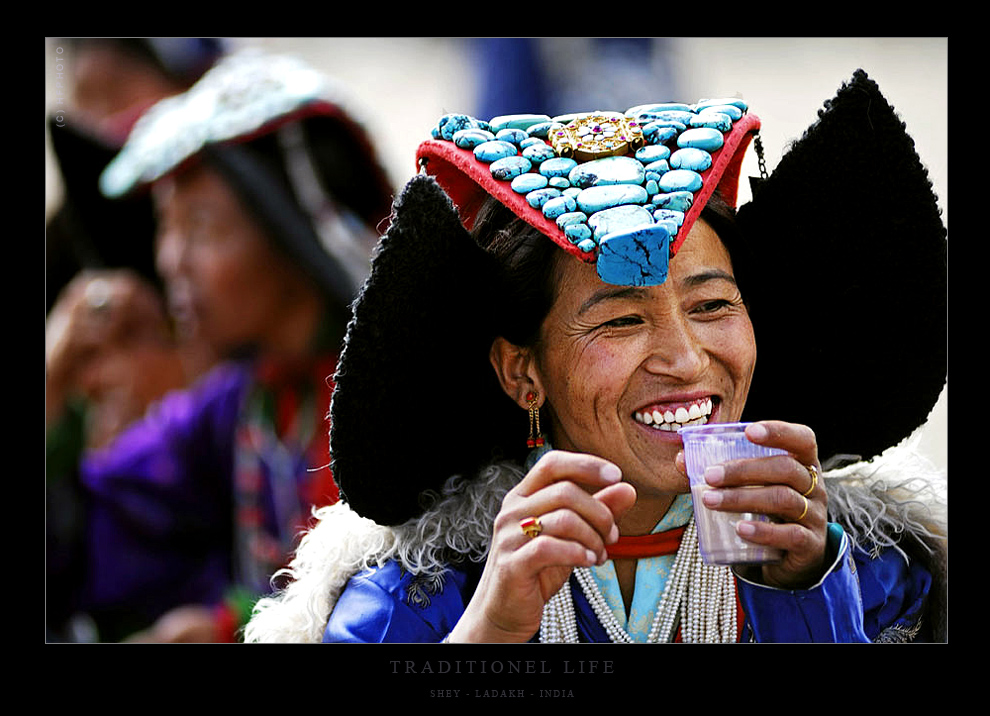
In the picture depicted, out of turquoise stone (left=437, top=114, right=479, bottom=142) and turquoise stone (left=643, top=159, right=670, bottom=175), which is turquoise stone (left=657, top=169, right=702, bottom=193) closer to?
turquoise stone (left=643, top=159, right=670, bottom=175)

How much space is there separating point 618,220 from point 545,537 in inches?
21.4

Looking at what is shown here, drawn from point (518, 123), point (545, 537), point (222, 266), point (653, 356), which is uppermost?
point (222, 266)

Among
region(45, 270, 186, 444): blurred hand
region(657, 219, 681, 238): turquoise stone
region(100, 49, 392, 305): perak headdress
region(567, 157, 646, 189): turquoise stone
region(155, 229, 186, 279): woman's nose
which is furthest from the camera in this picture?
region(45, 270, 186, 444): blurred hand

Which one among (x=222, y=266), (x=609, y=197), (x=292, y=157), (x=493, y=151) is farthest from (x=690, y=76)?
(x=609, y=197)

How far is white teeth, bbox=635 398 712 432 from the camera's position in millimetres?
2305

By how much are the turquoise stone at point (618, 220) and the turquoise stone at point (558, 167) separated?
14 centimetres

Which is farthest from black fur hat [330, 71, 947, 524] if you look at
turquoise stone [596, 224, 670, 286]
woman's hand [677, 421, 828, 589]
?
woman's hand [677, 421, 828, 589]

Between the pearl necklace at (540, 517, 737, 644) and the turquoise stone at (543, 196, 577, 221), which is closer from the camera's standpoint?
→ the turquoise stone at (543, 196, 577, 221)

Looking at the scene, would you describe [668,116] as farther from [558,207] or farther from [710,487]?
[710,487]

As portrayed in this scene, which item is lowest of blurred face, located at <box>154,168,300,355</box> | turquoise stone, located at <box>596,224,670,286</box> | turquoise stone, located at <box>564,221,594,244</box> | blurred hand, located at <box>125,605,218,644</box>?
blurred hand, located at <box>125,605,218,644</box>

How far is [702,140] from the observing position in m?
2.33

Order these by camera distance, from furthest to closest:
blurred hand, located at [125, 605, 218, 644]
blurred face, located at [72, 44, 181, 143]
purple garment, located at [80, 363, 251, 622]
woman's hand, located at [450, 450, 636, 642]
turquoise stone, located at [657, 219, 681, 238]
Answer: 1. blurred face, located at [72, 44, 181, 143]
2. purple garment, located at [80, 363, 251, 622]
3. blurred hand, located at [125, 605, 218, 644]
4. turquoise stone, located at [657, 219, 681, 238]
5. woman's hand, located at [450, 450, 636, 642]

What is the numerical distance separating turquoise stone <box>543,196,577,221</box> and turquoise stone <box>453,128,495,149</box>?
24cm
